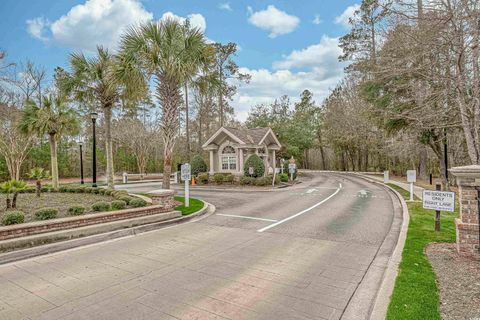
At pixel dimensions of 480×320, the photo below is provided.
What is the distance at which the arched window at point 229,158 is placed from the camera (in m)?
23.6

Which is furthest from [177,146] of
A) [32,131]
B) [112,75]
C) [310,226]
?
[310,226]

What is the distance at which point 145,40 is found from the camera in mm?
11078

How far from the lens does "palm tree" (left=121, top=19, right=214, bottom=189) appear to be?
11.0 meters

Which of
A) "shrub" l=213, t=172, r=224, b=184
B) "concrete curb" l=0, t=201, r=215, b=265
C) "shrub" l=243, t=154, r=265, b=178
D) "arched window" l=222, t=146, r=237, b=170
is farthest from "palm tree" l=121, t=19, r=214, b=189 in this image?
"arched window" l=222, t=146, r=237, b=170

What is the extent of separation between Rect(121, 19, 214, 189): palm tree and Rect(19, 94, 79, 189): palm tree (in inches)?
212

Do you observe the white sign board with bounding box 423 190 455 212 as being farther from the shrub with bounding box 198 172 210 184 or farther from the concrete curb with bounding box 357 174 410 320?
the shrub with bounding box 198 172 210 184

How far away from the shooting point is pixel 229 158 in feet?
78.3

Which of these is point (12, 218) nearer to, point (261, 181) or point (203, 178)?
point (261, 181)

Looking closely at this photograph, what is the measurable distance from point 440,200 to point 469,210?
1821 millimetres

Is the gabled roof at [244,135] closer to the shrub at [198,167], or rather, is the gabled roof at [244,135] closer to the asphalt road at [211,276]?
the shrub at [198,167]

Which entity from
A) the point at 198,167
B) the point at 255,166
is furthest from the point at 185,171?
the point at 198,167

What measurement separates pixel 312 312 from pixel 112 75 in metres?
11.5

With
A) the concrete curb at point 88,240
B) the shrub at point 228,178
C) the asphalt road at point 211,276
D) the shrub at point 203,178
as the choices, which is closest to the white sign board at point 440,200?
the asphalt road at point 211,276

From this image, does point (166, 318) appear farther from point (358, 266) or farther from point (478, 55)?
point (478, 55)
